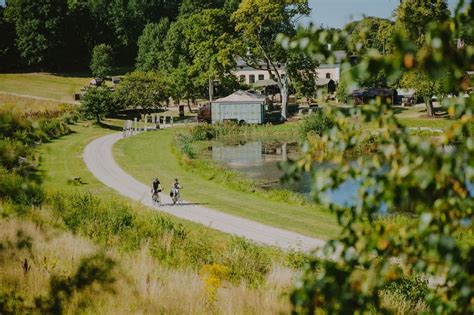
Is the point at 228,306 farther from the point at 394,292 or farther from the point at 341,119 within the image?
the point at 341,119

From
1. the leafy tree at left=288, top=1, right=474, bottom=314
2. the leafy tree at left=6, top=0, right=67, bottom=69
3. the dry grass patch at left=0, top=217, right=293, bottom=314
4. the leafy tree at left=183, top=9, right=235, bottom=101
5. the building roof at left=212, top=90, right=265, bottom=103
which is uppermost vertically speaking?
the leafy tree at left=6, top=0, right=67, bottom=69

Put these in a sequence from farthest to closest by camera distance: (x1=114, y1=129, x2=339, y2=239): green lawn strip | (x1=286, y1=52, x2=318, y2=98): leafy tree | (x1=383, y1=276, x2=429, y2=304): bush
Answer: (x1=286, y1=52, x2=318, y2=98): leafy tree → (x1=114, y1=129, x2=339, y2=239): green lawn strip → (x1=383, y1=276, x2=429, y2=304): bush

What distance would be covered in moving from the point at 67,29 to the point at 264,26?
174ft


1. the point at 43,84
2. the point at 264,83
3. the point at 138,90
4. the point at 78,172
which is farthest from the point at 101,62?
the point at 78,172

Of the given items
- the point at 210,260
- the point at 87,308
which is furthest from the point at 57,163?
the point at 87,308

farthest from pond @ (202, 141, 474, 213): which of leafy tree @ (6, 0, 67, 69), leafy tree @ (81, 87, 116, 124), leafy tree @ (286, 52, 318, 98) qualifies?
leafy tree @ (6, 0, 67, 69)

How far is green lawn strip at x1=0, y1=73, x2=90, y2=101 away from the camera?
76188mm

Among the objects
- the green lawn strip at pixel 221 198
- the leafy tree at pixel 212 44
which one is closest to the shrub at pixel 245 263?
the green lawn strip at pixel 221 198

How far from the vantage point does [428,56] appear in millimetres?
2934

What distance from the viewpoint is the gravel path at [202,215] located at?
18.3 m

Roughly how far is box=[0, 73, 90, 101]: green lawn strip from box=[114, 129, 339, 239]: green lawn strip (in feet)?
132

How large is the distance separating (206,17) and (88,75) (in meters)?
45.7

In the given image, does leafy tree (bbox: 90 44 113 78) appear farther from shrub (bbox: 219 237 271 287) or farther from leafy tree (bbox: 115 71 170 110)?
shrub (bbox: 219 237 271 287)

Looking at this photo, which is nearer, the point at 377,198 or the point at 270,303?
the point at 377,198
